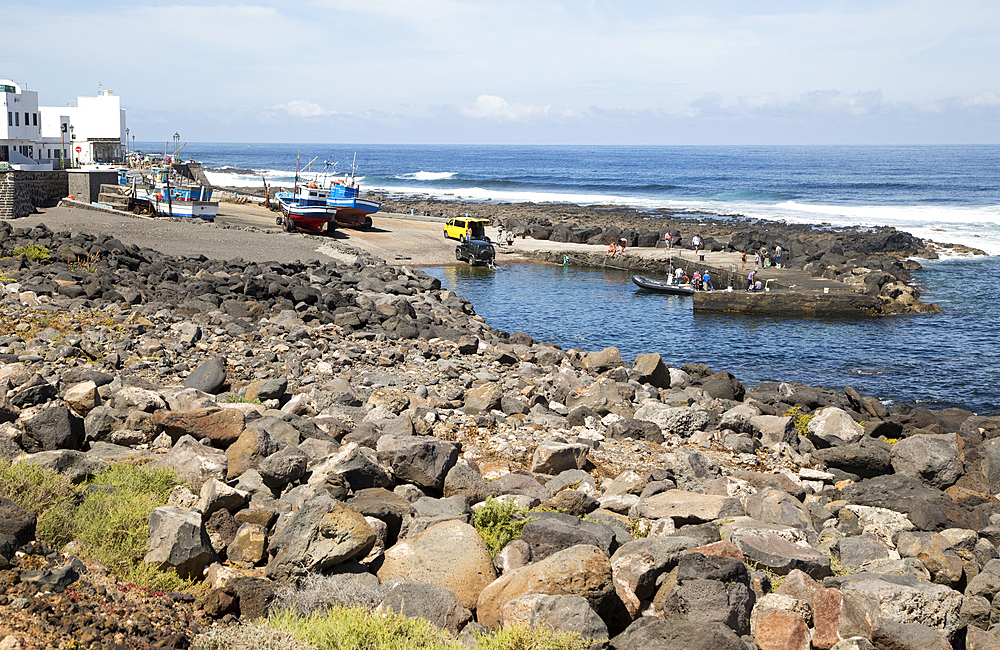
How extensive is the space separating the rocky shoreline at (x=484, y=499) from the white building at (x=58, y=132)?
34265 mm

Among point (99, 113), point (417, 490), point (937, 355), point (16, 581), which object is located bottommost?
point (937, 355)

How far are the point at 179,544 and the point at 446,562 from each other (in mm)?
2060

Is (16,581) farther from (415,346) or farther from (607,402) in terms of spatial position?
(415,346)

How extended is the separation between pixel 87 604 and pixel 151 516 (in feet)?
4.31

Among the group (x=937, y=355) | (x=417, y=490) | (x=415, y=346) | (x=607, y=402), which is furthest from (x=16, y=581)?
(x=937, y=355)

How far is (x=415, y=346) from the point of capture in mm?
19609

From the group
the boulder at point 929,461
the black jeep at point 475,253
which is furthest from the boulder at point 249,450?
the black jeep at point 475,253

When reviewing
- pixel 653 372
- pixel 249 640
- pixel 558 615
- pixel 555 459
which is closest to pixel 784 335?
pixel 653 372

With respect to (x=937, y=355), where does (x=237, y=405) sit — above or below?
above

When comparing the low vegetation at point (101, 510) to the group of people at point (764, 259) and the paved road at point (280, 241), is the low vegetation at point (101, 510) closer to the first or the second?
the paved road at point (280, 241)

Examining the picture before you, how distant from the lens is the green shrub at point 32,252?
23.2 metres

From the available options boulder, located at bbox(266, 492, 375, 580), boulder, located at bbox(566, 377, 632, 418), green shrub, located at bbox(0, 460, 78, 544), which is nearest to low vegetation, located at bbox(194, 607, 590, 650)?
boulder, located at bbox(266, 492, 375, 580)

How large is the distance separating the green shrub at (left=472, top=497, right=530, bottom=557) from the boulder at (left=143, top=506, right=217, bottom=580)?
2.31 meters

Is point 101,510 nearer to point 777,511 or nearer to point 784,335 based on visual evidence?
point 777,511
